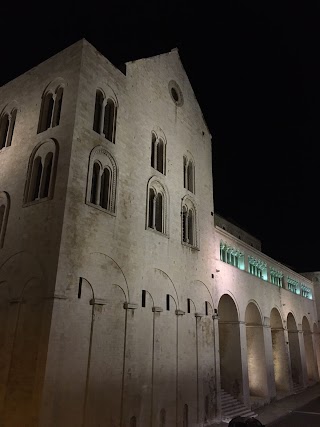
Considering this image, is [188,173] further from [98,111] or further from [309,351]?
[309,351]

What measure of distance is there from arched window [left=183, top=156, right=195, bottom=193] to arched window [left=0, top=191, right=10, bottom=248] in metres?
9.56

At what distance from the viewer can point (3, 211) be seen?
47.2 ft

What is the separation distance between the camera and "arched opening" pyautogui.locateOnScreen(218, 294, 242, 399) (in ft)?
70.8

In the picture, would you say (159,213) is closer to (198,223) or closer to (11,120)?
(198,223)

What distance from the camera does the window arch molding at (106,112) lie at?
47.7 ft

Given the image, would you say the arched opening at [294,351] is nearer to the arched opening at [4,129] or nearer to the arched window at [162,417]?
the arched window at [162,417]

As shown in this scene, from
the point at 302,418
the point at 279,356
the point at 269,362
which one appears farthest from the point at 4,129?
the point at 279,356

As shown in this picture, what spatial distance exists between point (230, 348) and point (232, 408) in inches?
144

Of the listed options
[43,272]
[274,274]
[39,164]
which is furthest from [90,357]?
[274,274]

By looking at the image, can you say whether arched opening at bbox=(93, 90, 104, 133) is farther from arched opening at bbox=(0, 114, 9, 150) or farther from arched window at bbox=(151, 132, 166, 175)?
arched opening at bbox=(0, 114, 9, 150)

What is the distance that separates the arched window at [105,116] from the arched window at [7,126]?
14.4ft

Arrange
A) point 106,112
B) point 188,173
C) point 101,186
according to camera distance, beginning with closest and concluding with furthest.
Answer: point 101,186 < point 106,112 < point 188,173

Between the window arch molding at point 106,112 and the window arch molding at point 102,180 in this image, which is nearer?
the window arch molding at point 102,180

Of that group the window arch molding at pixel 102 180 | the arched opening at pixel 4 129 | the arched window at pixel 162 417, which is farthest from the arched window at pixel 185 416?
the arched opening at pixel 4 129
